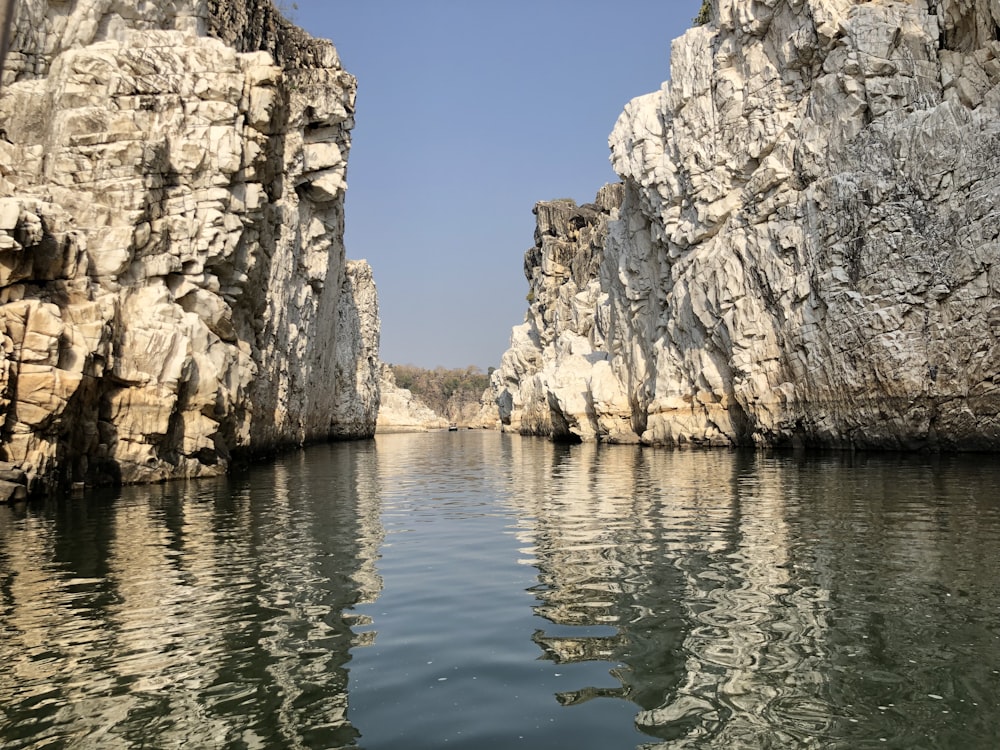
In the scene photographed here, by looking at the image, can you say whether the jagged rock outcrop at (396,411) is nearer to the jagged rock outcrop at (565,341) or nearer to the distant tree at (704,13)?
the jagged rock outcrop at (565,341)

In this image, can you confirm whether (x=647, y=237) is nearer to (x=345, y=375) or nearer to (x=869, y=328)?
(x=869, y=328)

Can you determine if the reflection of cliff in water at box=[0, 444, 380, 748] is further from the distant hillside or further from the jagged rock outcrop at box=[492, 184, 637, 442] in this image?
the distant hillside

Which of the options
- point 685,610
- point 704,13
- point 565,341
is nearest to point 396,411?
point 565,341

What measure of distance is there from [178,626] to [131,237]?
62.9 ft

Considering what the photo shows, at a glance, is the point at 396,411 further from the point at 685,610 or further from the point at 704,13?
the point at 685,610

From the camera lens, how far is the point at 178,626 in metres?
8.58

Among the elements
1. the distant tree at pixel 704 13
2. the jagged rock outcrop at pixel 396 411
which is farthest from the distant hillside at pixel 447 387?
the distant tree at pixel 704 13

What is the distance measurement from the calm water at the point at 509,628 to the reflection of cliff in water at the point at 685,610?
0.04 metres

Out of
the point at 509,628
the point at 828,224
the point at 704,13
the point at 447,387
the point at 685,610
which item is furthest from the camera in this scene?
the point at 447,387

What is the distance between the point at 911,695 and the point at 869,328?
2753 cm

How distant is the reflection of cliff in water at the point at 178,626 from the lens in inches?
236

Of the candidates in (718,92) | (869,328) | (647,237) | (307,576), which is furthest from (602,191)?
(307,576)

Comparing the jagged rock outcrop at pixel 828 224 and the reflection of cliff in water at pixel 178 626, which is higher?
the jagged rock outcrop at pixel 828 224

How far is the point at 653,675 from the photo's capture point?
6906 mm
